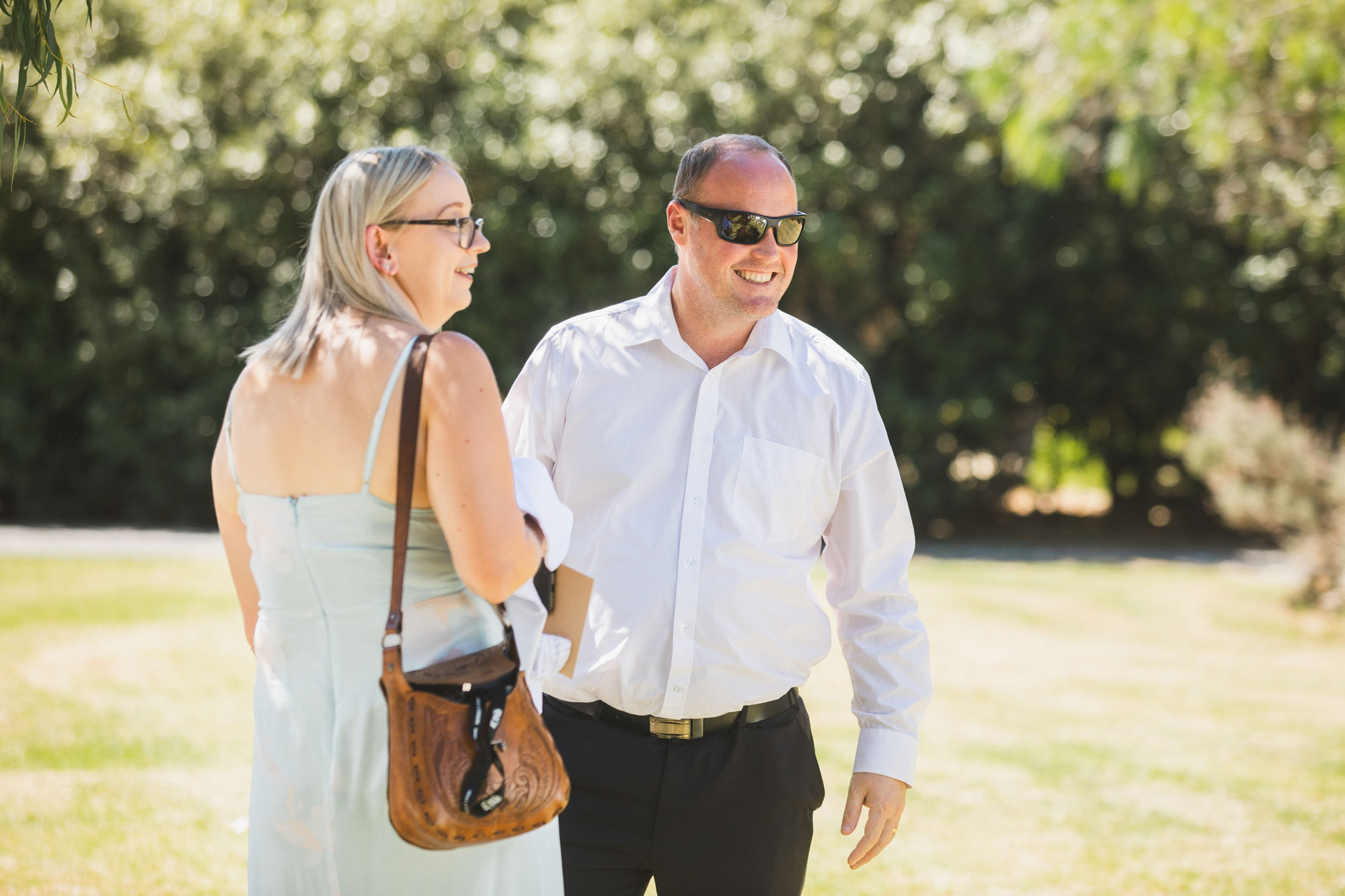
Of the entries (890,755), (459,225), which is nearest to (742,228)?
(459,225)

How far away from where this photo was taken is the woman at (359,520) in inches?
75.1

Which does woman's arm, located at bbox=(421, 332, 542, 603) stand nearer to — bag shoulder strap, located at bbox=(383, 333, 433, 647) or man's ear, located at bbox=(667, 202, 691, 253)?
bag shoulder strap, located at bbox=(383, 333, 433, 647)

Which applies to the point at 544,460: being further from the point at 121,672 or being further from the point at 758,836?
the point at 121,672

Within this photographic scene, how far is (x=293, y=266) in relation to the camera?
48.8 feet

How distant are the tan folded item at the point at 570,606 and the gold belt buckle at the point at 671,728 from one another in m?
0.58

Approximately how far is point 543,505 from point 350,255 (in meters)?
0.53

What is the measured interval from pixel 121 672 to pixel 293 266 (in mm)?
7760

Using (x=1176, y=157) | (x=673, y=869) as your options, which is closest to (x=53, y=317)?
(x=1176, y=157)

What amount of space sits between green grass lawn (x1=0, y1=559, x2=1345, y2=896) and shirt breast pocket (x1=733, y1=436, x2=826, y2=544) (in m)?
1.87

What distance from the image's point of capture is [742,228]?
9.45 feet

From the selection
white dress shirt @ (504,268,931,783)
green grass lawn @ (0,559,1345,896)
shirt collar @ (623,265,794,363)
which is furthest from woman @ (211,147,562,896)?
green grass lawn @ (0,559,1345,896)

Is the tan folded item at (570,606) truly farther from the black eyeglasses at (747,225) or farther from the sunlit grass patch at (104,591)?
the sunlit grass patch at (104,591)

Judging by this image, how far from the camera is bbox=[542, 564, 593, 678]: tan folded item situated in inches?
86.5

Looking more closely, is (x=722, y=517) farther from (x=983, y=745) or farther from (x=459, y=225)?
(x=983, y=745)
